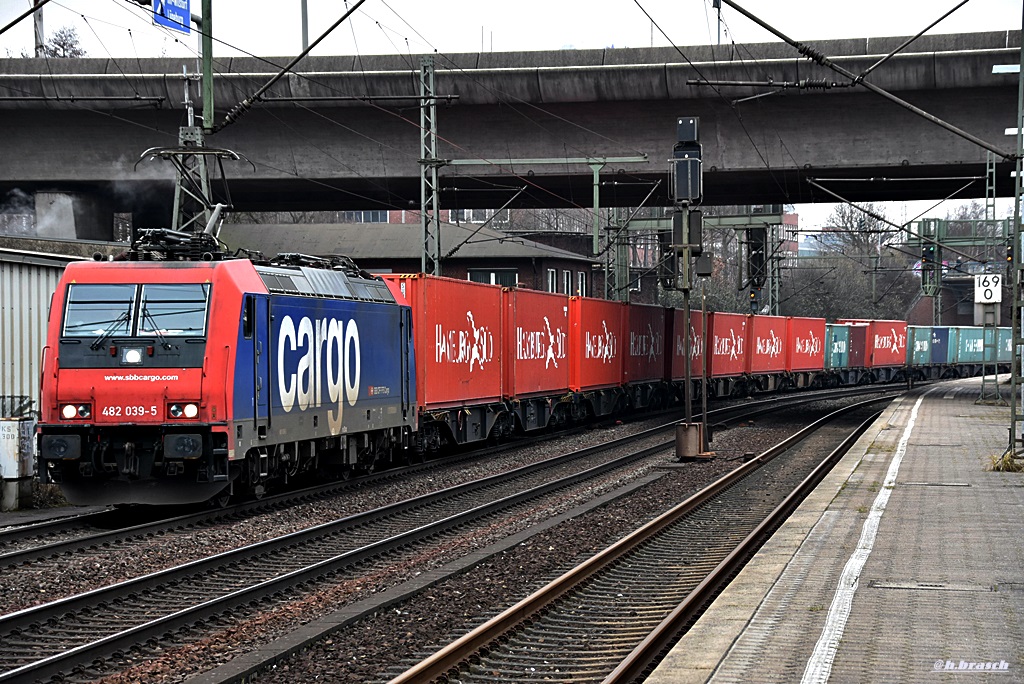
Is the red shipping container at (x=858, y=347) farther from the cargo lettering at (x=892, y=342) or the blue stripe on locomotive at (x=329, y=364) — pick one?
the blue stripe on locomotive at (x=329, y=364)

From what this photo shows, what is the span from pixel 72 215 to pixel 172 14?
14.4 metres

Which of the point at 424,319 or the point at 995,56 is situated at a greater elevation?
the point at 995,56

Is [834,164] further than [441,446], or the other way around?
[834,164]

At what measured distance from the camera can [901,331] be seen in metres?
63.5

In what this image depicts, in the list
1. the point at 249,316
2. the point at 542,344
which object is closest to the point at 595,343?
the point at 542,344

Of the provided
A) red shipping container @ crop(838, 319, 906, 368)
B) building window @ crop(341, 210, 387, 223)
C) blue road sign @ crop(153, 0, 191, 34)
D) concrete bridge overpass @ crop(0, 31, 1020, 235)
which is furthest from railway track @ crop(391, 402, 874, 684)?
building window @ crop(341, 210, 387, 223)

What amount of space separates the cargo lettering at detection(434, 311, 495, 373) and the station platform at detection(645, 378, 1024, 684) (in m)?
7.65

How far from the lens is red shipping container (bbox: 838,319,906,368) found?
59.8 m

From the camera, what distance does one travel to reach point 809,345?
52312 mm

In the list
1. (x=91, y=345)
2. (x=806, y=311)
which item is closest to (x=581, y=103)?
(x=91, y=345)

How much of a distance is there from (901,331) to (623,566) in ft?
180

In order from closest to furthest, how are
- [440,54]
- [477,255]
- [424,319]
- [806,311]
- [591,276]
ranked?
1. [424,319]
2. [440,54]
3. [477,255]
4. [591,276]
5. [806,311]

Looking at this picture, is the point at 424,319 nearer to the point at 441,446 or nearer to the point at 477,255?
the point at 441,446

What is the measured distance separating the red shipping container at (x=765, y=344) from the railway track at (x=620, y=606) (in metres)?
28.6
